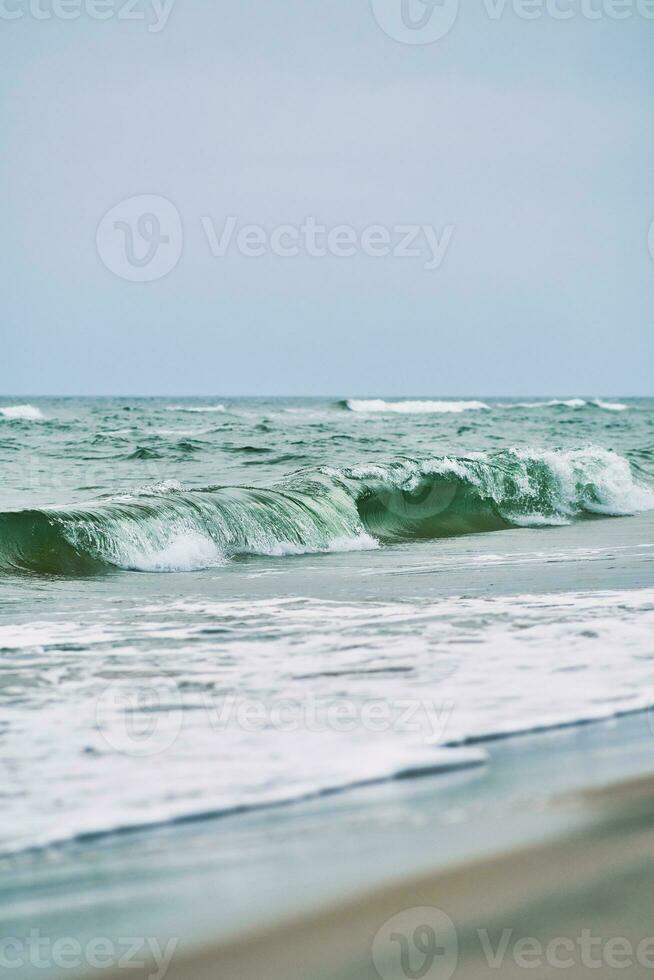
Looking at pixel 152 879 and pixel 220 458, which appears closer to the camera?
pixel 152 879

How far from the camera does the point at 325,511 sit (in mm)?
10391

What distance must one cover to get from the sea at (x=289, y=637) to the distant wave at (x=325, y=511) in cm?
3

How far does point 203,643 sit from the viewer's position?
4.67 m

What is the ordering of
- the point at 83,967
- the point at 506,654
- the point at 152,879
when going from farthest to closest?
the point at 506,654 → the point at 152,879 → the point at 83,967

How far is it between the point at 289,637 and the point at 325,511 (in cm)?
563

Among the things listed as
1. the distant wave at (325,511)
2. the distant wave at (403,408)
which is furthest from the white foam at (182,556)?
the distant wave at (403,408)

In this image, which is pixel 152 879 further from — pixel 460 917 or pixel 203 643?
pixel 203 643

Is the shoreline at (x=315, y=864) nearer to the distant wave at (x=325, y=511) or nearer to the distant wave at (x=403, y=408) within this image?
the distant wave at (x=325, y=511)

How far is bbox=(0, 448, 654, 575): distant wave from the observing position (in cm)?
824

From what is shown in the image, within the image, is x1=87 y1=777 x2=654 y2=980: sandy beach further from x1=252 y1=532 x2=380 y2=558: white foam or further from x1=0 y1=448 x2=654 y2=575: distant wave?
x1=252 y1=532 x2=380 y2=558: white foam

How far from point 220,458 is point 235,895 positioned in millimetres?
14952

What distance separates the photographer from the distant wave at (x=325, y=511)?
27.0ft

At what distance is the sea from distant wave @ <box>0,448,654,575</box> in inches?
1.1

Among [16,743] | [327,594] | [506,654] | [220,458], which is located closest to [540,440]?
[220,458]
